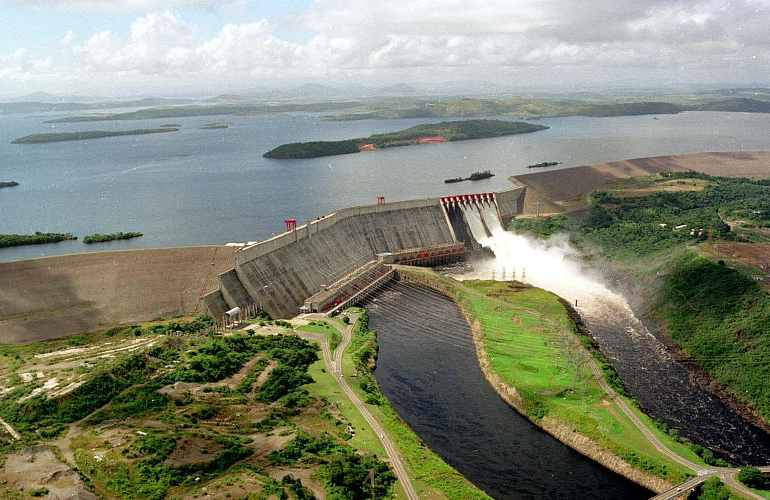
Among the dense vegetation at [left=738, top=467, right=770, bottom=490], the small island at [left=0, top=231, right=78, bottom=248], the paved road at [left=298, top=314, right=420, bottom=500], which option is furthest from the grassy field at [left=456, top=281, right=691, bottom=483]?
the small island at [left=0, top=231, right=78, bottom=248]

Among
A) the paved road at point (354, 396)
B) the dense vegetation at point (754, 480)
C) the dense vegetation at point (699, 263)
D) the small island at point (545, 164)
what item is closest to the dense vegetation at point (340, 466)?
the paved road at point (354, 396)

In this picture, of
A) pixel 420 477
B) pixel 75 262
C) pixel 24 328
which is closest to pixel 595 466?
pixel 420 477

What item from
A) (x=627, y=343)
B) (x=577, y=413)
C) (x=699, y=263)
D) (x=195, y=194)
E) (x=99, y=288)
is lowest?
(x=627, y=343)

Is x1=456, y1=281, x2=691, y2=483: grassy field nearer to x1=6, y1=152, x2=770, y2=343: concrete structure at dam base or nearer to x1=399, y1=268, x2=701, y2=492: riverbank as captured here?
x1=399, y1=268, x2=701, y2=492: riverbank

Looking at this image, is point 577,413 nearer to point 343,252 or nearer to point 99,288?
point 343,252

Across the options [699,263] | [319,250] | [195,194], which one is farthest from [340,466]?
[195,194]

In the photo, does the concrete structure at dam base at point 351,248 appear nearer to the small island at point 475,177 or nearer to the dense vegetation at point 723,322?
the small island at point 475,177

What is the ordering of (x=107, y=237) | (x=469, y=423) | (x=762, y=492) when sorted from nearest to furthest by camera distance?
1. (x=762, y=492)
2. (x=469, y=423)
3. (x=107, y=237)
